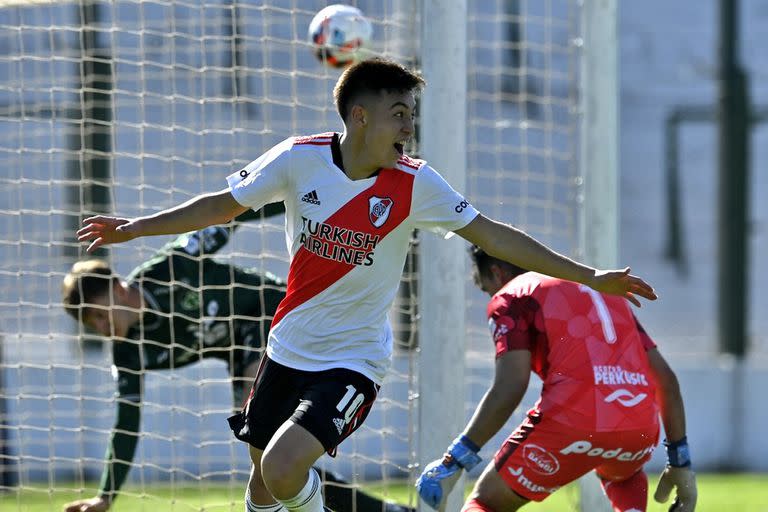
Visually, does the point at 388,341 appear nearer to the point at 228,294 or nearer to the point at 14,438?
the point at 228,294

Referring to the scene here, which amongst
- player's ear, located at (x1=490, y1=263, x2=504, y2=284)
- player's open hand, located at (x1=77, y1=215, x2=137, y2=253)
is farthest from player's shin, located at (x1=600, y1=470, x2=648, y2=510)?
player's open hand, located at (x1=77, y1=215, x2=137, y2=253)

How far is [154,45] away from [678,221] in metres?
5.60

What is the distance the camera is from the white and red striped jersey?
13.9ft

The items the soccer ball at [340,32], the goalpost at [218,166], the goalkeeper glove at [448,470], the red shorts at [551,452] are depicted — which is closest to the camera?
the red shorts at [551,452]

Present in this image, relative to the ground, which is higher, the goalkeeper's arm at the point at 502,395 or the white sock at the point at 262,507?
the goalkeeper's arm at the point at 502,395

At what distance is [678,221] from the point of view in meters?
12.8

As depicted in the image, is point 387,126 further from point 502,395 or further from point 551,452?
point 551,452

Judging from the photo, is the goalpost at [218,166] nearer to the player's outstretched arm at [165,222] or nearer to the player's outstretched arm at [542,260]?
the player's outstretched arm at [542,260]

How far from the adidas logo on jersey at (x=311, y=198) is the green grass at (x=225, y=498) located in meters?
3.04

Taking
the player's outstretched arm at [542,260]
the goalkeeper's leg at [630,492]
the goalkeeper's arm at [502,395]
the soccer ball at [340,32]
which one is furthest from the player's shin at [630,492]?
the soccer ball at [340,32]

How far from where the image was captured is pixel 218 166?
9.57m

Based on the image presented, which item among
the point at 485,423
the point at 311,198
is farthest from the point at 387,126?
the point at 485,423

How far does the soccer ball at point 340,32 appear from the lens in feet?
19.0

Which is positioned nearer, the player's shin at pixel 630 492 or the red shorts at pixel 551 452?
the red shorts at pixel 551 452
